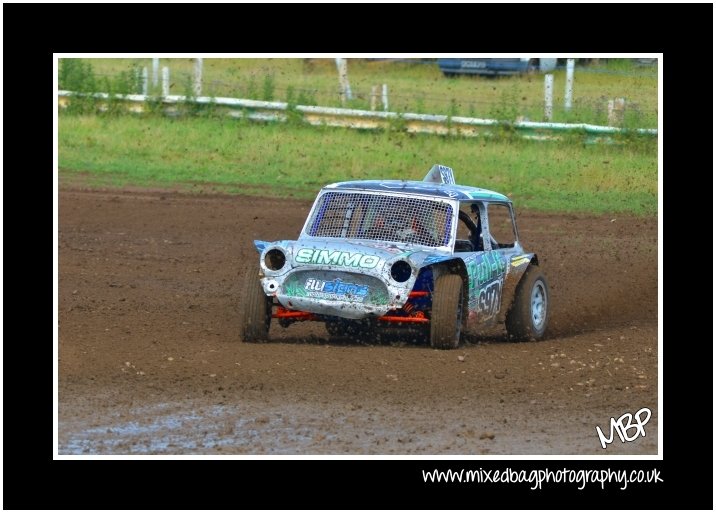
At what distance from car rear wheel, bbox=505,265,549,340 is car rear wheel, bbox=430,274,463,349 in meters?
1.27

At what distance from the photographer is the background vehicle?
25109 mm

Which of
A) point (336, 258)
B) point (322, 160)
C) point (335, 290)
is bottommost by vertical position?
point (335, 290)

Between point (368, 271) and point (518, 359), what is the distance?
1390 mm

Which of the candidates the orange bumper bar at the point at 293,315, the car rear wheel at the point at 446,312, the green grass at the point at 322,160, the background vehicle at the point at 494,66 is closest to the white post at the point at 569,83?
the green grass at the point at 322,160

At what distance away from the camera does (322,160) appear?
2164 cm

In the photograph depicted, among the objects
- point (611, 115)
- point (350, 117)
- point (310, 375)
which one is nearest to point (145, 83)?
point (350, 117)

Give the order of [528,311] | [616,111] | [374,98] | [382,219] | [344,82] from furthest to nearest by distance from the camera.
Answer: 1. [344,82]
2. [374,98]
3. [616,111]
4. [528,311]
5. [382,219]

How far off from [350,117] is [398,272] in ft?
41.3

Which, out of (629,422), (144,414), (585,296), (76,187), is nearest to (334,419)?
(144,414)

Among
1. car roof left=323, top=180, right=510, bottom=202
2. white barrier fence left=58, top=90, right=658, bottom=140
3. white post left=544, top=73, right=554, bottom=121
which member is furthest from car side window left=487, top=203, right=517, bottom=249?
car roof left=323, top=180, right=510, bottom=202

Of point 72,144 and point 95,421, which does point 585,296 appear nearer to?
point 95,421

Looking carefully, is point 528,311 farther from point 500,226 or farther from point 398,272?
point 500,226

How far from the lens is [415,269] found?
10164 millimetres

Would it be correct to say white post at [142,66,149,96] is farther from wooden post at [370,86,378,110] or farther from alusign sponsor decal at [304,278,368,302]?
alusign sponsor decal at [304,278,368,302]
